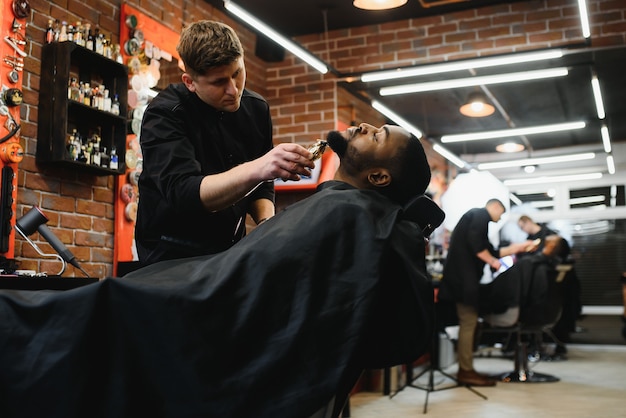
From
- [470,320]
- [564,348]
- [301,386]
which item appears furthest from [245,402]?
[564,348]

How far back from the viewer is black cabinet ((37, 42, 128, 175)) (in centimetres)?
→ 312

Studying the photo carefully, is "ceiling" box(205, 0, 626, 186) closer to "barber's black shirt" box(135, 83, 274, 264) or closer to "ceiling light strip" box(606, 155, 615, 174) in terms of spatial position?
"ceiling light strip" box(606, 155, 615, 174)

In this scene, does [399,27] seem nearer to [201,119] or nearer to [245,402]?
[201,119]

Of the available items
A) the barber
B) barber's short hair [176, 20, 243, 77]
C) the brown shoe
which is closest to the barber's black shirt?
the barber

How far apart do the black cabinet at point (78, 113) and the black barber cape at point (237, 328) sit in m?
2.08

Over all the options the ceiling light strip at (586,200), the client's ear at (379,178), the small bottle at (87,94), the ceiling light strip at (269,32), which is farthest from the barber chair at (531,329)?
the ceiling light strip at (586,200)

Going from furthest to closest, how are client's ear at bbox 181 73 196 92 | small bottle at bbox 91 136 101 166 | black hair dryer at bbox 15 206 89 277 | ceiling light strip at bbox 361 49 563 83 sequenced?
ceiling light strip at bbox 361 49 563 83, small bottle at bbox 91 136 101 166, black hair dryer at bbox 15 206 89 277, client's ear at bbox 181 73 196 92

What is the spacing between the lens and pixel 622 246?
9852mm

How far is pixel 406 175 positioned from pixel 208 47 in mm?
575

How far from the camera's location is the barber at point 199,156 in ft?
4.91

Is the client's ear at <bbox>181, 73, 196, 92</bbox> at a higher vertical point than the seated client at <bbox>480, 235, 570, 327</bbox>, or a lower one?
higher

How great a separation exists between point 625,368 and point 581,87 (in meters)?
2.83

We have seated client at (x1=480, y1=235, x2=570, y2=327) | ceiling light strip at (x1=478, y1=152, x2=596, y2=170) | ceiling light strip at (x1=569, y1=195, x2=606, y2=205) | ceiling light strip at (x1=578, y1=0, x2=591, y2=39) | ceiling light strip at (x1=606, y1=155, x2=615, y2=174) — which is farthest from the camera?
ceiling light strip at (x1=569, y1=195, x2=606, y2=205)

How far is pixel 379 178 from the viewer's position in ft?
4.91
